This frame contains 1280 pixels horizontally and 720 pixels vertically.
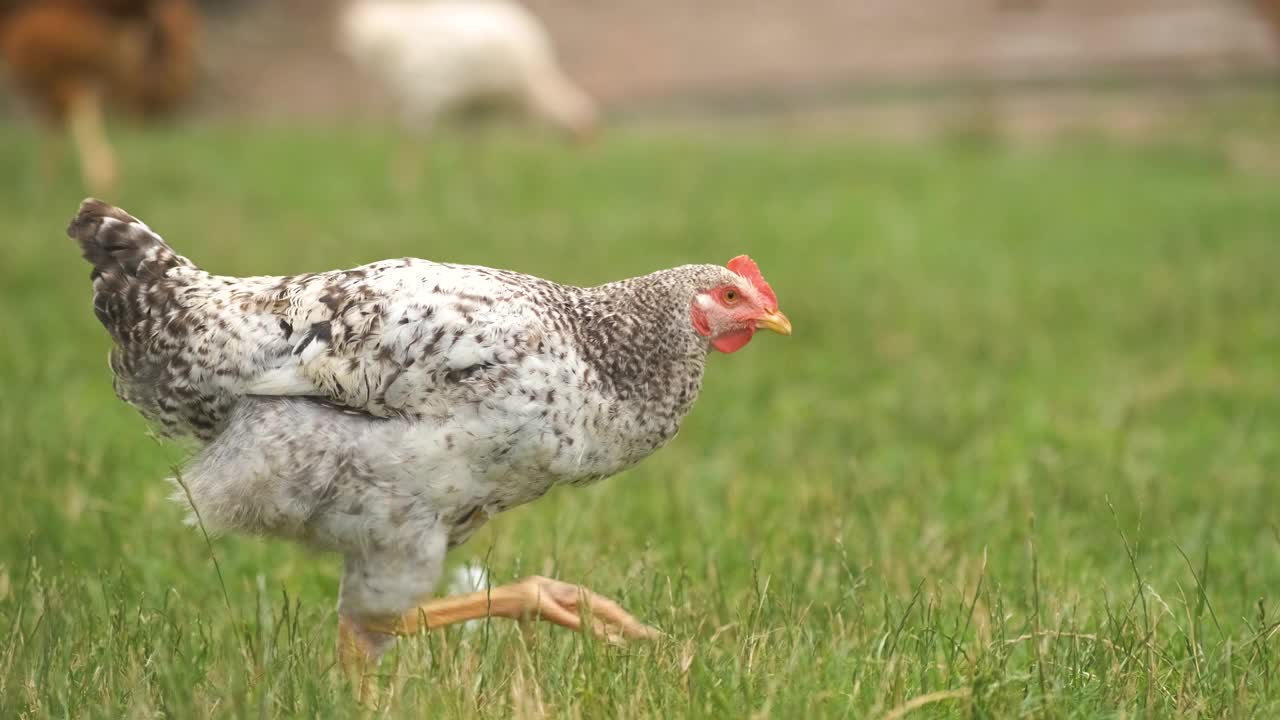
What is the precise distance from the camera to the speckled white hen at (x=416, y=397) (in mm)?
2955

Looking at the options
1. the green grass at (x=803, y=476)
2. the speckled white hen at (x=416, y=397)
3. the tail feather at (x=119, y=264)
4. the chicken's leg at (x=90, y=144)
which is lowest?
the green grass at (x=803, y=476)

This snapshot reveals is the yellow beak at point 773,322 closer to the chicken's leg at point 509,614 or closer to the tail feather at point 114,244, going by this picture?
the chicken's leg at point 509,614

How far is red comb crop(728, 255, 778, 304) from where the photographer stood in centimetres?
319

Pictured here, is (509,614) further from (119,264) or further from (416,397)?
(119,264)

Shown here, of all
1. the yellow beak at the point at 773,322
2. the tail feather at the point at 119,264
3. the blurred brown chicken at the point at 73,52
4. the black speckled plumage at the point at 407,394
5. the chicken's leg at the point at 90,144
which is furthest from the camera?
the chicken's leg at the point at 90,144

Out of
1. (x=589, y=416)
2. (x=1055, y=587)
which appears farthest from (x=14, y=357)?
(x=1055, y=587)

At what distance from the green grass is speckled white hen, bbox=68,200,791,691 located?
0.20 m

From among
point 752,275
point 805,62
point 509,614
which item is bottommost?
point 509,614

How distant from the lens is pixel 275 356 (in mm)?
3064

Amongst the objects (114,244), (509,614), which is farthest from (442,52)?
(509,614)

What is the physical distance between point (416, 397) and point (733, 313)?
2.46ft

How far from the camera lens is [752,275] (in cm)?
323

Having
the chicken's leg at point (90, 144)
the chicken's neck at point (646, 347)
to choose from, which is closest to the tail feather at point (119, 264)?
the chicken's neck at point (646, 347)

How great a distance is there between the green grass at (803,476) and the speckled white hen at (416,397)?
20cm
